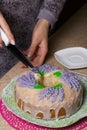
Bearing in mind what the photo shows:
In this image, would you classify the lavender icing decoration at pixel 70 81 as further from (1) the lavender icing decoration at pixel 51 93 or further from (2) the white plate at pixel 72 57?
(2) the white plate at pixel 72 57

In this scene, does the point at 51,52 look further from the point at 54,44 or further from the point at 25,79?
the point at 25,79

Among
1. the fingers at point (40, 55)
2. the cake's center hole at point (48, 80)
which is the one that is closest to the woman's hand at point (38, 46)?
the fingers at point (40, 55)

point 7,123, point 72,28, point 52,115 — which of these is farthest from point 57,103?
point 72,28

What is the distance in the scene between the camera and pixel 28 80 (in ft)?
2.80

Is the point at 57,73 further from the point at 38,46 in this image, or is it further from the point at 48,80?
the point at 38,46

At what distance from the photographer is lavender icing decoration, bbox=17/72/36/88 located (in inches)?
32.9

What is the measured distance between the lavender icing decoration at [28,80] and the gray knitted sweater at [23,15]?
37 cm

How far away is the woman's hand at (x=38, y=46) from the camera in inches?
43.2

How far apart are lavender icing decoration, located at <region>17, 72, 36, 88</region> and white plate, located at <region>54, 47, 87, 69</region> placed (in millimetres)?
237

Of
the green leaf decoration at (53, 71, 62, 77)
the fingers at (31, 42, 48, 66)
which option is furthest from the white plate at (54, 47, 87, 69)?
the green leaf decoration at (53, 71, 62, 77)

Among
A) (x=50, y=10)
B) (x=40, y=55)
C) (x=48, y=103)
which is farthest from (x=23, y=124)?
(x=50, y=10)

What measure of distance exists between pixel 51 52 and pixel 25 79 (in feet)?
1.12

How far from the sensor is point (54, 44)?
4.08ft

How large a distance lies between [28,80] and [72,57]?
345 mm
